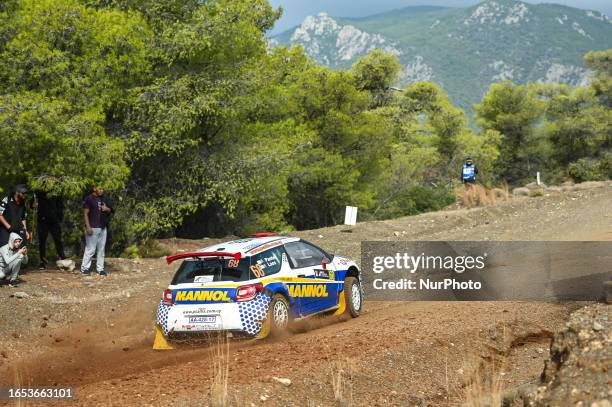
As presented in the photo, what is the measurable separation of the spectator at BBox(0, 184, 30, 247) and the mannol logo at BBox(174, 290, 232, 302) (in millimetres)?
5652

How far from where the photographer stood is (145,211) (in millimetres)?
22797

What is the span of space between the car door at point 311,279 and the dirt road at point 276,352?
A: 0.39 m

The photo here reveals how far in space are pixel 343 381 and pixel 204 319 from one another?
277cm

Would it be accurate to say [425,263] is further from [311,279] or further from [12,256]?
[12,256]

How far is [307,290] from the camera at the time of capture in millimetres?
12172

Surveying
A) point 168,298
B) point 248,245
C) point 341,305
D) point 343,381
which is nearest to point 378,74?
point 341,305

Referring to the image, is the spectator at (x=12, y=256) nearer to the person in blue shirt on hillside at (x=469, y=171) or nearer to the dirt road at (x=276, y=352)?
the dirt road at (x=276, y=352)

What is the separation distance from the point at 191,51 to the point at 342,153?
15.9 m

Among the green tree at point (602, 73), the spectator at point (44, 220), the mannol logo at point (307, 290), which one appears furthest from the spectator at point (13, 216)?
the green tree at point (602, 73)

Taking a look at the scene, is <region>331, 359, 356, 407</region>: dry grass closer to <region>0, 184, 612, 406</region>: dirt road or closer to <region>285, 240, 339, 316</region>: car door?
<region>0, 184, 612, 406</region>: dirt road

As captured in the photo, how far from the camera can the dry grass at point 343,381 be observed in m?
8.46

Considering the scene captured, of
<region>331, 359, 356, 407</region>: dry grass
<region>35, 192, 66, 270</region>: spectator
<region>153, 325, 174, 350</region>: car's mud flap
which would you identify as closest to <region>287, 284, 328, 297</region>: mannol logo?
<region>153, 325, 174, 350</region>: car's mud flap

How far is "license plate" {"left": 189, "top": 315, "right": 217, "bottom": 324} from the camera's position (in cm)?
1096

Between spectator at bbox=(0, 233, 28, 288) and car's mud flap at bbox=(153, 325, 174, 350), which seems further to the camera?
spectator at bbox=(0, 233, 28, 288)
